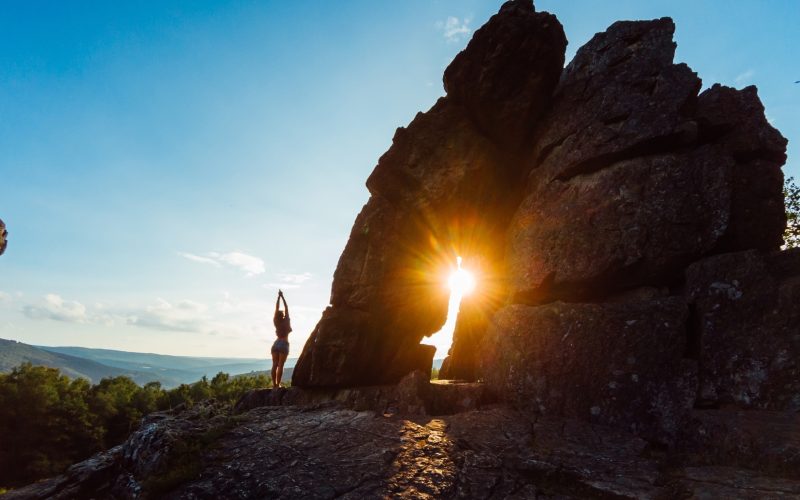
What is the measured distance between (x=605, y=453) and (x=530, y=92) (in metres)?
17.4

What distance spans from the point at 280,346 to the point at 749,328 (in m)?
22.2

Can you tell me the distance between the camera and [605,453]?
10578 mm

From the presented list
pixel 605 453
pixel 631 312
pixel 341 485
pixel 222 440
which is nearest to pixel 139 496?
pixel 222 440

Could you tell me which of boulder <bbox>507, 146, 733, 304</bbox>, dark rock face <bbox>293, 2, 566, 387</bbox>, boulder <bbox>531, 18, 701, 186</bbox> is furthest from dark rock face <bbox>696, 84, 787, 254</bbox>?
dark rock face <bbox>293, 2, 566, 387</bbox>

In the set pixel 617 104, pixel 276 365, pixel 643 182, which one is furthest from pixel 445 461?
pixel 617 104

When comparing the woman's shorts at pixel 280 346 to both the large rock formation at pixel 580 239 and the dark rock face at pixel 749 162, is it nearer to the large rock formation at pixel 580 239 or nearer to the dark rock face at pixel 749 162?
the large rock formation at pixel 580 239

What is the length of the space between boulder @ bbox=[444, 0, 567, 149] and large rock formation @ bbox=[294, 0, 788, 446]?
0.10 metres

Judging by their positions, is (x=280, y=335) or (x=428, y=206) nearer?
(x=428, y=206)

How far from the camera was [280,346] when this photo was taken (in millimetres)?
23828

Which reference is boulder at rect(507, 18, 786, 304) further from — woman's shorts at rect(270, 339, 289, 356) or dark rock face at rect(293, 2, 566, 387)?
woman's shorts at rect(270, 339, 289, 356)

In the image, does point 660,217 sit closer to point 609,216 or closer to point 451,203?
point 609,216

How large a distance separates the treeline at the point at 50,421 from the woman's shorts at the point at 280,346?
124 feet

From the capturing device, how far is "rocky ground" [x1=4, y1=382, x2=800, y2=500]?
898 cm

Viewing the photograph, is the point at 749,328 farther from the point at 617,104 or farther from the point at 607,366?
the point at 617,104
